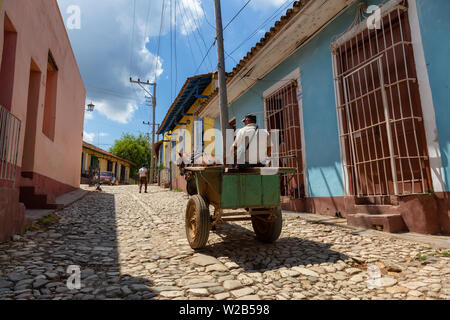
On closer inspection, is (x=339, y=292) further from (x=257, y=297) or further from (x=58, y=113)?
(x=58, y=113)

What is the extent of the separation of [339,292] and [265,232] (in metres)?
1.56

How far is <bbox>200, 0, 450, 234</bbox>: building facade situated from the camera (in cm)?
377

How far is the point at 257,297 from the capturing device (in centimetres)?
211

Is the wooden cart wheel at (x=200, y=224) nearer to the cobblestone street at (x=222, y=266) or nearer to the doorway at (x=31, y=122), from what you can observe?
the cobblestone street at (x=222, y=266)

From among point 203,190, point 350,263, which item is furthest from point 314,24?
point 350,263

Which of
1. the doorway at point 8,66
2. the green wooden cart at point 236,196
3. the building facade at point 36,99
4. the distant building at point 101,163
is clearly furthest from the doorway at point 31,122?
the distant building at point 101,163

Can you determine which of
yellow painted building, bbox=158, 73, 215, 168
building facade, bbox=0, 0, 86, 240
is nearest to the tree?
yellow painted building, bbox=158, 73, 215, 168

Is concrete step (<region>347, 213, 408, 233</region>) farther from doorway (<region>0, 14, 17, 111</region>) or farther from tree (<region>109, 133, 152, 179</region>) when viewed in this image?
tree (<region>109, 133, 152, 179</region>)

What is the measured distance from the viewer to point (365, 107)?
5016 millimetres

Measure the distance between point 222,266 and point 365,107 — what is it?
13.5 feet

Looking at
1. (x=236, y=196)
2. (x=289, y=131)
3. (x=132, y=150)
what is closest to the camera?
(x=236, y=196)

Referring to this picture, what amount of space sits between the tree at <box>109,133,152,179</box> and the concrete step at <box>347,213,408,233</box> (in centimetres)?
3954

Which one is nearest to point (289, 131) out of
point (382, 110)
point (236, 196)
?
point (382, 110)

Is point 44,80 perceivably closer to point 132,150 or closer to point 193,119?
point 193,119
